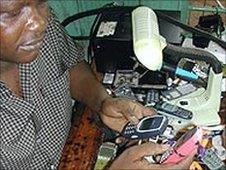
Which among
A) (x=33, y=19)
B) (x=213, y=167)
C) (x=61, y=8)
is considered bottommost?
(x=213, y=167)

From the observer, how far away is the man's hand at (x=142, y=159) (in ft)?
3.73

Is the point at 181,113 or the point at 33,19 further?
the point at 181,113

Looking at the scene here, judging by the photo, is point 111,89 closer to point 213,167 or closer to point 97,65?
point 97,65

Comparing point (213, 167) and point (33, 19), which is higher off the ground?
point (33, 19)

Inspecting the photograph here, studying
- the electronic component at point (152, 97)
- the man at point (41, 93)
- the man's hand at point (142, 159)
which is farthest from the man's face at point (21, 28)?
the electronic component at point (152, 97)

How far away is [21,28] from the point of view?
3.21 feet

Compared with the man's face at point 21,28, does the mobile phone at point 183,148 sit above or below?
below

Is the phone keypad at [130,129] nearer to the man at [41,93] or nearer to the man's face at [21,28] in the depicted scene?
the man at [41,93]

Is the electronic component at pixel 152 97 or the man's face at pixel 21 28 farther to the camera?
the electronic component at pixel 152 97

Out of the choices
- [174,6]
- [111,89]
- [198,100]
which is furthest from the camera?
[174,6]

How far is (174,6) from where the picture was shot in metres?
1.70

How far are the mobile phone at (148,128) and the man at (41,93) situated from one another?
41 millimetres

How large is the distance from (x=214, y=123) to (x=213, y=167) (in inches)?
5.0

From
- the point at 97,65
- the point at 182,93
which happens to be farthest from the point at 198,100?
the point at 97,65
